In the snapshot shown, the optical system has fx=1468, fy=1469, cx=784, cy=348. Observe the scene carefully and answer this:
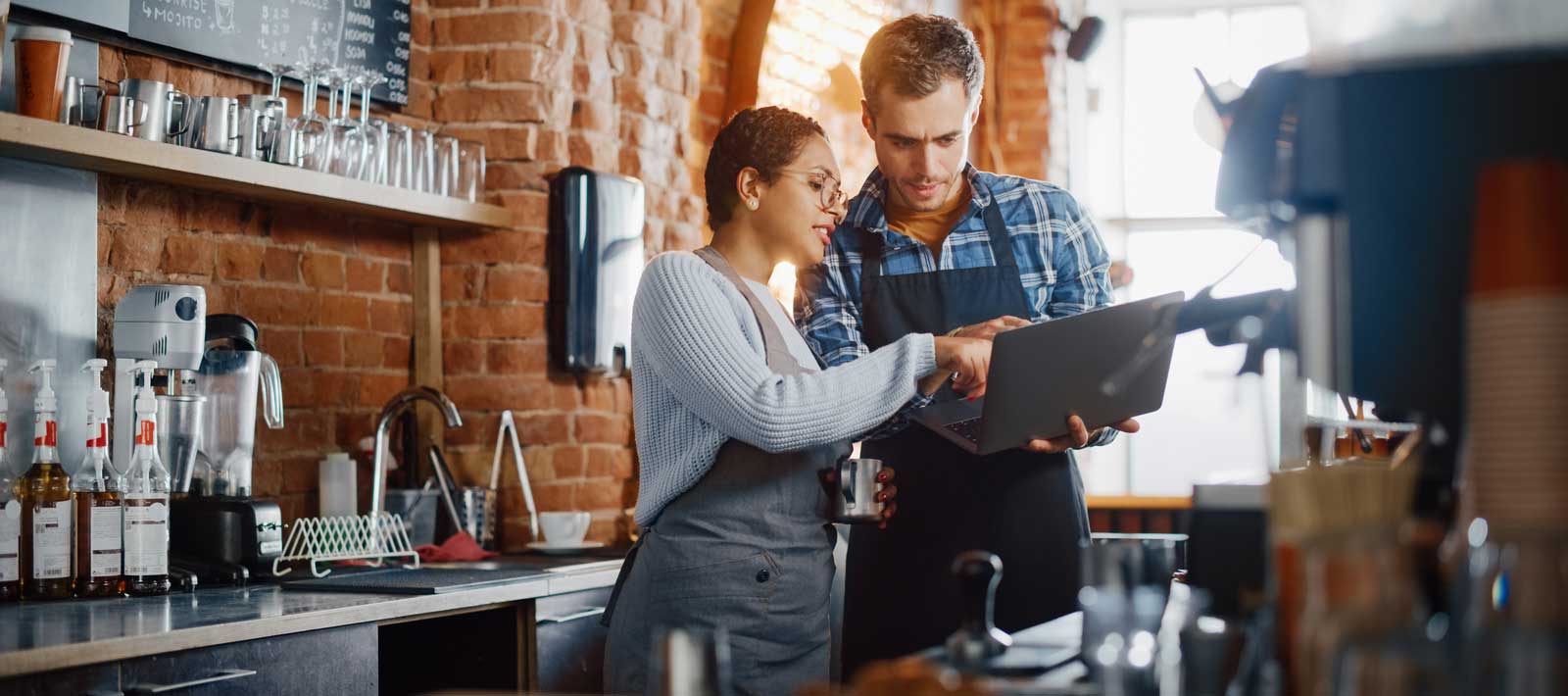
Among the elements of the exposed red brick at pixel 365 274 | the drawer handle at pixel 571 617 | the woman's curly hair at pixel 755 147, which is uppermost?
the woman's curly hair at pixel 755 147

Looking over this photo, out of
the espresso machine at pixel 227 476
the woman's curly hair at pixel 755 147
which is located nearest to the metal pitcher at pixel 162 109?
the espresso machine at pixel 227 476

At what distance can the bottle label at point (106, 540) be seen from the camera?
7.93ft

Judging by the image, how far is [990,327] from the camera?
2.36 m

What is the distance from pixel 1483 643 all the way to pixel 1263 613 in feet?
0.68

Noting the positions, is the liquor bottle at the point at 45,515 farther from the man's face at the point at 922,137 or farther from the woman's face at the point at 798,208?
the man's face at the point at 922,137

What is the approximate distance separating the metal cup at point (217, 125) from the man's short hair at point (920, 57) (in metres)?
1.19

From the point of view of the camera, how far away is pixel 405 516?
3193 millimetres

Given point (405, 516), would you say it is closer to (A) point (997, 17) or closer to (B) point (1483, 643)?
(B) point (1483, 643)

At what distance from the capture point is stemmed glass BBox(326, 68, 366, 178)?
295 cm

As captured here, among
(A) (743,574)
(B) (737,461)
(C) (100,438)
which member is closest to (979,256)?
(B) (737,461)

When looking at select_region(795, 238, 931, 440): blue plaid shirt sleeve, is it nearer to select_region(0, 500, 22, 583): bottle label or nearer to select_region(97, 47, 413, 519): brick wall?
select_region(97, 47, 413, 519): brick wall

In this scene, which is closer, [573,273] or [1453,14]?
[1453,14]

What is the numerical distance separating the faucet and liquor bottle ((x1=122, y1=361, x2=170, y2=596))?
1.92 feet

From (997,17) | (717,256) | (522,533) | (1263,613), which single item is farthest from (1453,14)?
(997,17)
